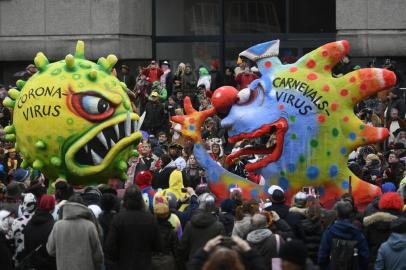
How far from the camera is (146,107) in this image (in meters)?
28.9

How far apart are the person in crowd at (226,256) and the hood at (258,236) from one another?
2.03 meters

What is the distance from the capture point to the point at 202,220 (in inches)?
567

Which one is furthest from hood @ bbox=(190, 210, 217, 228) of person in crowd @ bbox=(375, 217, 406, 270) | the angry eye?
the angry eye

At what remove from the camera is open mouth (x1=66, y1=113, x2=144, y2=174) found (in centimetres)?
1895

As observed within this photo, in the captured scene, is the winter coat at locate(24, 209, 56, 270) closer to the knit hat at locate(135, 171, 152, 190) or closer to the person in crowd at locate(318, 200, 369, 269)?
the person in crowd at locate(318, 200, 369, 269)

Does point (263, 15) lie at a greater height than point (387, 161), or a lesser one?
greater

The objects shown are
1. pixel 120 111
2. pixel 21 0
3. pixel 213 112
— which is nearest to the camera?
pixel 120 111

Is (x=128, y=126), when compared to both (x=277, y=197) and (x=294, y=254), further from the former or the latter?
(x=294, y=254)

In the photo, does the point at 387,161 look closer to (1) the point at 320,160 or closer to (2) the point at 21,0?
(1) the point at 320,160

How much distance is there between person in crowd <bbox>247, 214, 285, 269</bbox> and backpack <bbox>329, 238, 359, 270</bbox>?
0.60m

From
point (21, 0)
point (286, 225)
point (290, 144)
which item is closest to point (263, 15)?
point (21, 0)

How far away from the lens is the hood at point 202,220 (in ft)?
47.3

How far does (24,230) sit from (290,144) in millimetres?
6191

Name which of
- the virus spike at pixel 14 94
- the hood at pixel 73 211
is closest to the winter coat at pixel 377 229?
the hood at pixel 73 211
